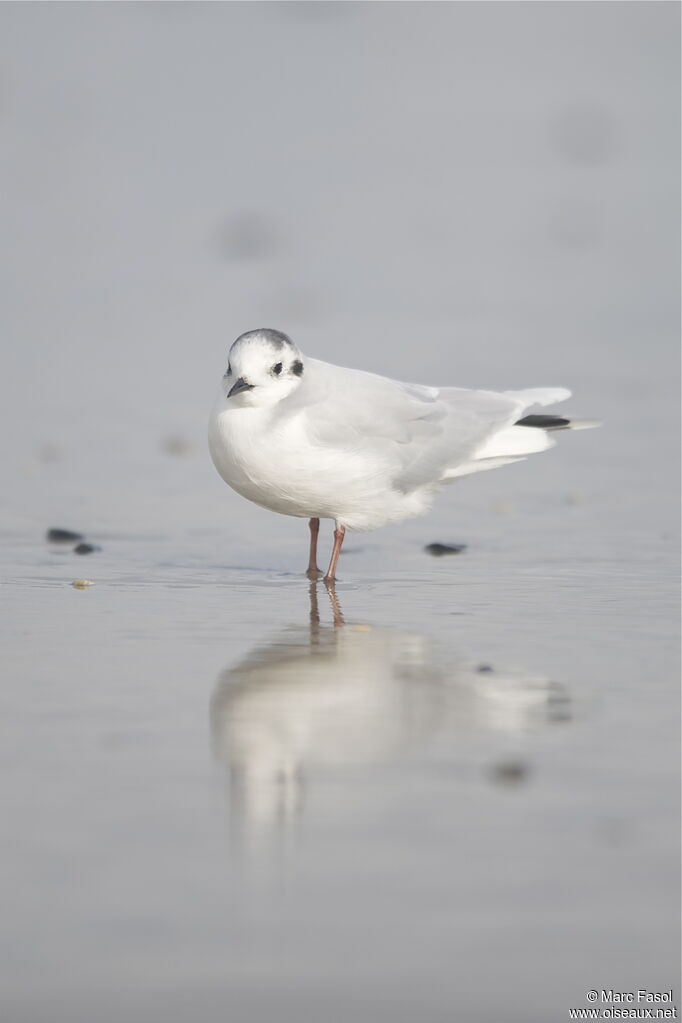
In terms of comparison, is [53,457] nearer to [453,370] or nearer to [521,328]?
[453,370]

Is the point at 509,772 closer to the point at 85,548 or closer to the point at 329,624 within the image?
the point at 329,624

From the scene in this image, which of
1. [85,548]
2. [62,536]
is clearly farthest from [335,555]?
[62,536]

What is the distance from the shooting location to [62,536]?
5895 millimetres

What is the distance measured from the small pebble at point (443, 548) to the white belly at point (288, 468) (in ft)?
1.01

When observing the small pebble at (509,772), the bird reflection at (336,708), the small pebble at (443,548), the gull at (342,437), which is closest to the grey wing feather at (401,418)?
the gull at (342,437)

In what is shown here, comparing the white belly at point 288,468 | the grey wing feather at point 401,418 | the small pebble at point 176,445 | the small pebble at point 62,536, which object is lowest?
the small pebble at point 62,536

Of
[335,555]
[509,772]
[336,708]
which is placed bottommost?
[509,772]

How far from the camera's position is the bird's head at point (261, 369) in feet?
18.0

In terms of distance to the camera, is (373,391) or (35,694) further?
(373,391)

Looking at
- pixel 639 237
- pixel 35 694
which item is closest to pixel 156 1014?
pixel 35 694

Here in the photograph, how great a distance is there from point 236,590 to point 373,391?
0.98m

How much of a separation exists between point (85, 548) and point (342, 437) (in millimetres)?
901

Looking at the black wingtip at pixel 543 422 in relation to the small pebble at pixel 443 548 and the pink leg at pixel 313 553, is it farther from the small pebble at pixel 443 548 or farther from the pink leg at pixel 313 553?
the pink leg at pixel 313 553

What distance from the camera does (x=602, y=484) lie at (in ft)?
22.5
